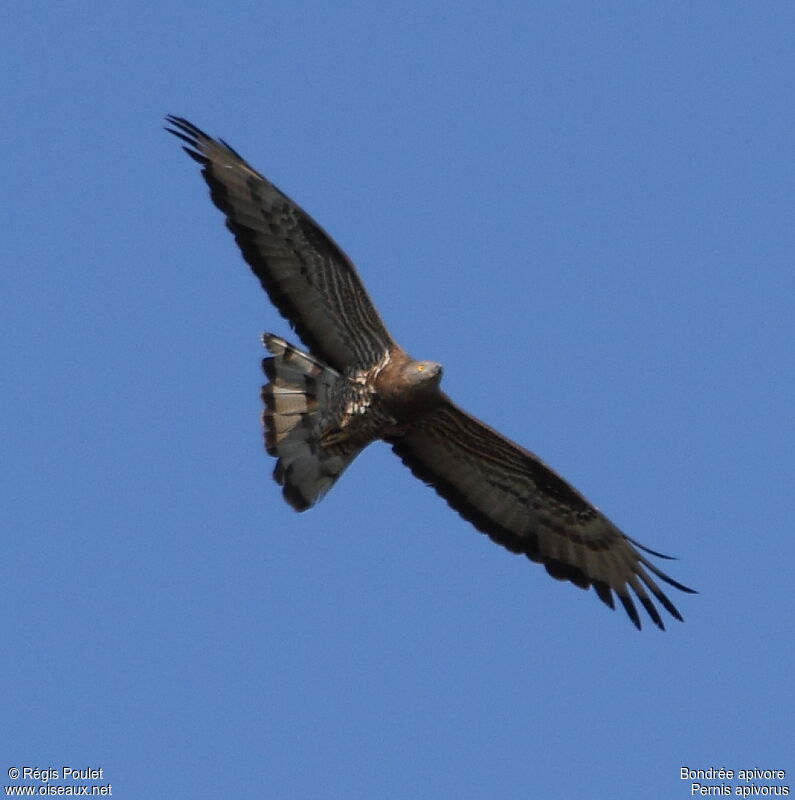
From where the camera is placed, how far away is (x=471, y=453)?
59.5 feet

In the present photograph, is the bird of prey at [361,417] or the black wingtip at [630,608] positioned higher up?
the bird of prey at [361,417]

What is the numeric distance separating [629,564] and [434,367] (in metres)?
2.50

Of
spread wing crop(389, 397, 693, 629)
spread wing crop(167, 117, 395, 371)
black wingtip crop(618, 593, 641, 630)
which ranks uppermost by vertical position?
spread wing crop(167, 117, 395, 371)

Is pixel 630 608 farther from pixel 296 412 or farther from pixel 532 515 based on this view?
pixel 296 412

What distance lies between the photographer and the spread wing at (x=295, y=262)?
1741 cm

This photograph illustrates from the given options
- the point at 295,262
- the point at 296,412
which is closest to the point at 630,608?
the point at 296,412

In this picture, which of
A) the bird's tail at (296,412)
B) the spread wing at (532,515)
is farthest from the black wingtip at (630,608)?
the bird's tail at (296,412)

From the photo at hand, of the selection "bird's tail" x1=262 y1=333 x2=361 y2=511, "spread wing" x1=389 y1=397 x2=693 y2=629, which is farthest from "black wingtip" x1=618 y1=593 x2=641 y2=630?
"bird's tail" x1=262 y1=333 x2=361 y2=511

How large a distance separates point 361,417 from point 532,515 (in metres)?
1.78

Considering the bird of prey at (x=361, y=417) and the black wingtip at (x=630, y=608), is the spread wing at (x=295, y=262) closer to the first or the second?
the bird of prey at (x=361, y=417)

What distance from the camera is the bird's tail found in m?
17.8

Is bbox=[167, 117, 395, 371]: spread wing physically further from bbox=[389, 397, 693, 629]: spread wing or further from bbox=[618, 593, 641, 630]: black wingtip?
bbox=[618, 593, 641, 630]: black wingtip

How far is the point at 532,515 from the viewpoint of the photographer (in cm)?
1830

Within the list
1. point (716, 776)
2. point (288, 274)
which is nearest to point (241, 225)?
point (288, 274)
